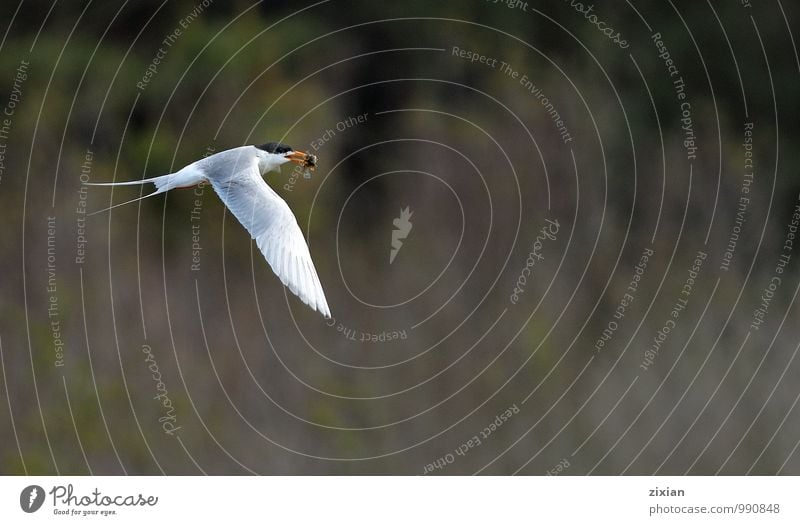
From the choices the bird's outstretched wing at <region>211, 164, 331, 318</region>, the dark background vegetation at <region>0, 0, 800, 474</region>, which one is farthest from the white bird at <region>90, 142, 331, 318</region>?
the dark background vegetation at <region>0, 0, 800, 474</region>

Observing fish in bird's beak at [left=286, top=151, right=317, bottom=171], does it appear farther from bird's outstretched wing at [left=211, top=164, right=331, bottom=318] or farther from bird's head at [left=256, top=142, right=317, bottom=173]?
bird's outstretched wing at [left=211, top=164, right=331, bottom=318]

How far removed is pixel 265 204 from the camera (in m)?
5.13

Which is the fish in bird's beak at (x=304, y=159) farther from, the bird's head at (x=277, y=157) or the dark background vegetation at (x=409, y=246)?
the dark background vegetation at (x=409, y=246)

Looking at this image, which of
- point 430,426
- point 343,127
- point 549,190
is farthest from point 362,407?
point 343,127

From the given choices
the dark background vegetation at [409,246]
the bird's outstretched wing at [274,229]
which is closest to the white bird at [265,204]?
the bird's outstretched wing at [274,229]

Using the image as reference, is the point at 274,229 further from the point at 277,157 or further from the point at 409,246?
the point at 409,246

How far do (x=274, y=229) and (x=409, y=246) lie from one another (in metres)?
3.92

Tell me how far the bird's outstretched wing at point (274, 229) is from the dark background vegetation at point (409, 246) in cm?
252

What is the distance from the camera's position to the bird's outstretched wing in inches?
188

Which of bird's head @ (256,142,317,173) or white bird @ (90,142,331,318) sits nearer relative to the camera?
white bird @ (90,142,331,318)

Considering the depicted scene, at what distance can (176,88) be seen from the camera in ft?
37.3

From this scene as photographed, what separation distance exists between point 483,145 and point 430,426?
11.3 ft

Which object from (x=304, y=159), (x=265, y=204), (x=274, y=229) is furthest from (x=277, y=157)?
(x=274, y=229)

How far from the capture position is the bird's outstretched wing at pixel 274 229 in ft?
15.7
